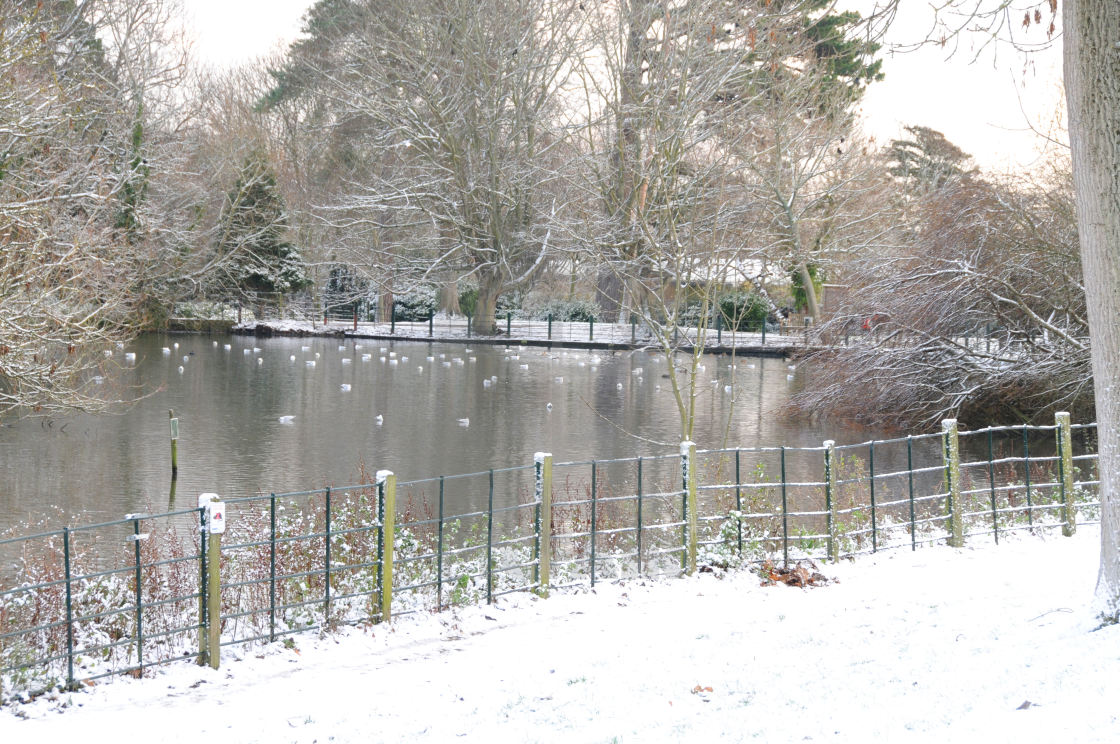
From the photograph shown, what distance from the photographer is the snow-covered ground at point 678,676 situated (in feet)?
16.1

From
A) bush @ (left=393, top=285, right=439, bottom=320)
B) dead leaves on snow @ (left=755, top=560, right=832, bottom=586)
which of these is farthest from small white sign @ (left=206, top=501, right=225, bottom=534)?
bush @ (left=393, top=285, right=439, bottom=320)

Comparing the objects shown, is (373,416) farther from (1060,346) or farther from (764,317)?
(764,317)

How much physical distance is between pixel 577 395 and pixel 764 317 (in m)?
20.3

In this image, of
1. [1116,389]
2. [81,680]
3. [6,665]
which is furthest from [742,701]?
[6,665]

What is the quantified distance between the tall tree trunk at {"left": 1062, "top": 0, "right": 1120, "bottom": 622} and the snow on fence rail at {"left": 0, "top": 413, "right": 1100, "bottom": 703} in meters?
2.63

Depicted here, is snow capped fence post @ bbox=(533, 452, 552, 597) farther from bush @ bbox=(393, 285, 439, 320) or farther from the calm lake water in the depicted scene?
bush @ bbox=(393, 285, 439, 320)

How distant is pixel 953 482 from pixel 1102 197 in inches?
167

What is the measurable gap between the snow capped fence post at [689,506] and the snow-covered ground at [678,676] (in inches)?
25.5

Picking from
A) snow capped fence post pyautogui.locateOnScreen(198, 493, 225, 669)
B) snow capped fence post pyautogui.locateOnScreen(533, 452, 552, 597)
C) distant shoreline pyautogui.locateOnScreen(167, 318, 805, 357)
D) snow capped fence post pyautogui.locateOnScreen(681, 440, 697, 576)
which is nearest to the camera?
snow capped fence post pyautogui.locateOnScreen(198, 493, 225, 669)

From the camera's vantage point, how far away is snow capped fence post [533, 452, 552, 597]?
27.6 ft

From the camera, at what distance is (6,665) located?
614 cm

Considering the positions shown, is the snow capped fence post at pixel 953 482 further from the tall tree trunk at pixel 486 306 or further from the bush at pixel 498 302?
the bush at pixel 498 302

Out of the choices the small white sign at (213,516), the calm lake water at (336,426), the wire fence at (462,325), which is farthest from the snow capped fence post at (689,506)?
the wire fence at (462,325)

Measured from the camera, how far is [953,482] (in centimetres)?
981
